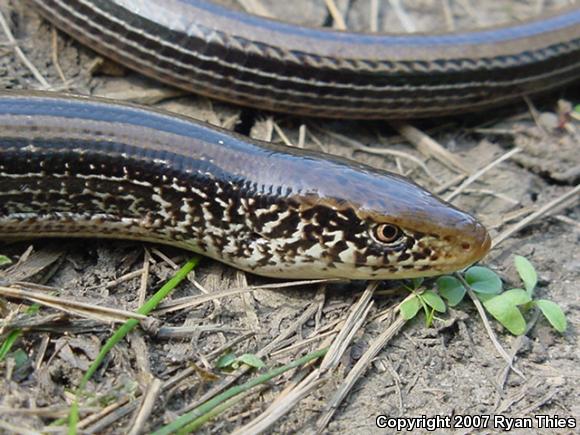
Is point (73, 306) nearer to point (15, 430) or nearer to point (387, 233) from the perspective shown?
point (15, 430)

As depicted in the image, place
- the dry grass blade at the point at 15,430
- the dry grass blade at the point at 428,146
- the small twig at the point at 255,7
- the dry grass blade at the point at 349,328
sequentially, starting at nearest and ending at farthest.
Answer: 1. the dry grass blade at the point at 15,430
2. the dry grass blade at the point at 349,328
3. the dry grass blade at the point at 428,146
4. the small twig at the point at 255,7

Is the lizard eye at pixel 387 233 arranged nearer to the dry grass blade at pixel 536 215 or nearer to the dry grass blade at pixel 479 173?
the dry grass blade at pixel 536 215

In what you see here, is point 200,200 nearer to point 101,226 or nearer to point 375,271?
point 101,226

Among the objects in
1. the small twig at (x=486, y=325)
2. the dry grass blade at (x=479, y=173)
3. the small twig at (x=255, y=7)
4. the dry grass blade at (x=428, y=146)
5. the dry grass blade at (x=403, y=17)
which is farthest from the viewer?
the dry grass blade at (x=403, y=17)

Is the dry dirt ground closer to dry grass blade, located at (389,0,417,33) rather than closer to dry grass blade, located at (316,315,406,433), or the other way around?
dry grass blade, located at (316,315,406,433)

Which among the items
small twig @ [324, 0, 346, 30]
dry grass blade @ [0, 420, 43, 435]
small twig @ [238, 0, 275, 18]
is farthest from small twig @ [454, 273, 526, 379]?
small twig @ [238, 0, 275, 18]

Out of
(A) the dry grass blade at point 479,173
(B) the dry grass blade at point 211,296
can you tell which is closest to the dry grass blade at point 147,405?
(B) the dry grass blade at point 211,296

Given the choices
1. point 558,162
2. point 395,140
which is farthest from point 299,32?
point 558,162
